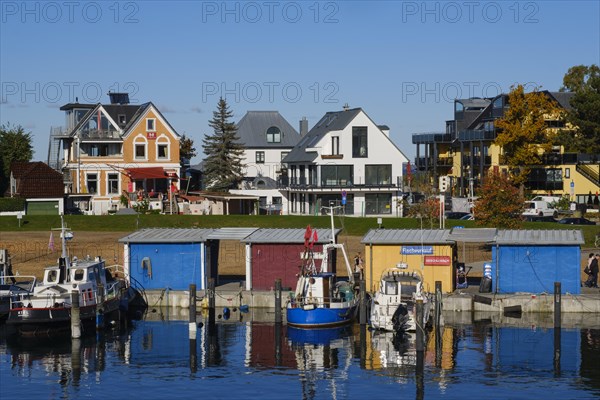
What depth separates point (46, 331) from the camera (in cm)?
5059

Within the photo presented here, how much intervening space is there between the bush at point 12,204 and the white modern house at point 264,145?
30.5 meters

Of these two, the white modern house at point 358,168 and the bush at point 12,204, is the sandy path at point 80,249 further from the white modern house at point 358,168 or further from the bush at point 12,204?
the white modern house at point 358,168

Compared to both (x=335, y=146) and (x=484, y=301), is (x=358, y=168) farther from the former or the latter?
(x=484, y=301)

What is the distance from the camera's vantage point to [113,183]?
107 meters

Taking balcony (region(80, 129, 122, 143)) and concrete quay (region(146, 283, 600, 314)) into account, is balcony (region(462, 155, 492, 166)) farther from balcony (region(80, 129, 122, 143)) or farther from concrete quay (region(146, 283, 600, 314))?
concrete quay (region(146, 283, 600, 314))

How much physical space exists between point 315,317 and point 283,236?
27.4 feet

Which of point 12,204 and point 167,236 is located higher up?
point 12,204

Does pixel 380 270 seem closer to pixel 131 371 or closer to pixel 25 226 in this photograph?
pixel 131 371

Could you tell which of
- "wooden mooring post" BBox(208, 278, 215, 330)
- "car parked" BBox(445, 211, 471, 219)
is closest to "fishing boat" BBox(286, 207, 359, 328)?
"wooden mooring post" BBox(208, 278, 215, 330)

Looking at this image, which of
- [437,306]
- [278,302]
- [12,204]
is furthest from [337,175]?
[437,306]

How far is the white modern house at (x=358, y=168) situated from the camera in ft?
347

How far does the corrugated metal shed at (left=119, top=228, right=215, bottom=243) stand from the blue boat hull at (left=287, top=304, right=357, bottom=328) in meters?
8.64

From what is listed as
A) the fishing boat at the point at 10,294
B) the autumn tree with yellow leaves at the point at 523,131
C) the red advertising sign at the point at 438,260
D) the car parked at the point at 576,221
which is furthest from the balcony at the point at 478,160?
the fishing boat at the point at 10,294

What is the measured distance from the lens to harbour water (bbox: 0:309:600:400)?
40719 millimetres
